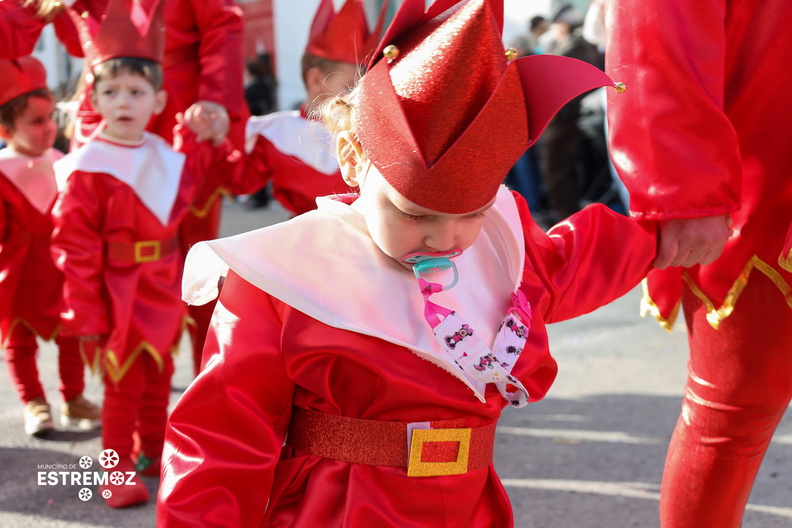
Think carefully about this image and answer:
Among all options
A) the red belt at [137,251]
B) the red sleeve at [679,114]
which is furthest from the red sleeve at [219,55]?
A: the red sleeve at [679,114]

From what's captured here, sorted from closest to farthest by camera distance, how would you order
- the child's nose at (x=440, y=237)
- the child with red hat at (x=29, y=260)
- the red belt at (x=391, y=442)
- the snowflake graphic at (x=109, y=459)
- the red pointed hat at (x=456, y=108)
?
1. the red pointed hat at (x=456, y=108)
2. the child's nose at (x=440, y=237)
3. the red belt at (x=391, y=442)
4. the snowflake graphic at (x=109, y=459)
5. the child with red hat at (x=29, y=260)

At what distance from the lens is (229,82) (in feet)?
12.9

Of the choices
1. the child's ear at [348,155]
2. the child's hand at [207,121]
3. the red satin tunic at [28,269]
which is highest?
the child's ear at [348,155]

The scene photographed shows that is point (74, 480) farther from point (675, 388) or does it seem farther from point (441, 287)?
point (675, 388)

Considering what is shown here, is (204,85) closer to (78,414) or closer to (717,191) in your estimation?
(78,414)

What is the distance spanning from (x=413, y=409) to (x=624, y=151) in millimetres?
789

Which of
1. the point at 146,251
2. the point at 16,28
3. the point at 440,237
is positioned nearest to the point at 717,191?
the point at 440,237

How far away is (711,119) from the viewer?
1983mm

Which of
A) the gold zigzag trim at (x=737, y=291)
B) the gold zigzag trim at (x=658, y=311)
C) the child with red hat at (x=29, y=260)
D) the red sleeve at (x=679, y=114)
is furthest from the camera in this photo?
the child with red hat at (x=29, y=260)

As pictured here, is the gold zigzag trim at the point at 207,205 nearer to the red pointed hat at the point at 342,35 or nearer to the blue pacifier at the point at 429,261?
the red pointed hat at the point at 342,35

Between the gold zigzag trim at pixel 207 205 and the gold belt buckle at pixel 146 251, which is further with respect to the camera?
the gold zigzag trim at pixel 207 205

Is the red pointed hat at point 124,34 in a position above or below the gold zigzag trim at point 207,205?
above

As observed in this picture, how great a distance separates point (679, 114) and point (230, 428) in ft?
3.63

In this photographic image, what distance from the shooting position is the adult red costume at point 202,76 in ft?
12.8
